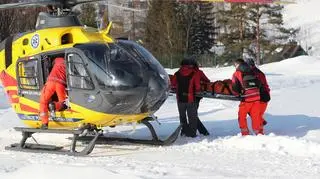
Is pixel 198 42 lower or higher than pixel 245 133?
lower

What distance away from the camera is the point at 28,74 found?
10.3 m

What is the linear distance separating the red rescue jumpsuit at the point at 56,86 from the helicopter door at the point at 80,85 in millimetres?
136

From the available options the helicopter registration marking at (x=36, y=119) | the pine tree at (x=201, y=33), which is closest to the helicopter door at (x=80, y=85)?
the helicopter registration marking at (x=36, y=119)

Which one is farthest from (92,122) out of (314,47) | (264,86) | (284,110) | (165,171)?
(314,47)

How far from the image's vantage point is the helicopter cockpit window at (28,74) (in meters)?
10.1

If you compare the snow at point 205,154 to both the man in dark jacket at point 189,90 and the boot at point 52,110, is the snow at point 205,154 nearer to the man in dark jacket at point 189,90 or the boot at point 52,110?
the man in dark jacket at point 189,90

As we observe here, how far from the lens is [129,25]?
71000mm

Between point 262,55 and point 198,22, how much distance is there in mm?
7383

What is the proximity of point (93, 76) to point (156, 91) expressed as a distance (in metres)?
1.04

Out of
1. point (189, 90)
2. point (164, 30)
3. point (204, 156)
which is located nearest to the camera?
point (204, 156)

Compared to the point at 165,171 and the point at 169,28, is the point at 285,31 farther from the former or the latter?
the point at 165,171

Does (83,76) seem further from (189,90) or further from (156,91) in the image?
(189,90)

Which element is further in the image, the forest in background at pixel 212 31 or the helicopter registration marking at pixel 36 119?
the forest in background at pixel 212 31

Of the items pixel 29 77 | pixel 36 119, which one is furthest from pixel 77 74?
pixel 36 119
